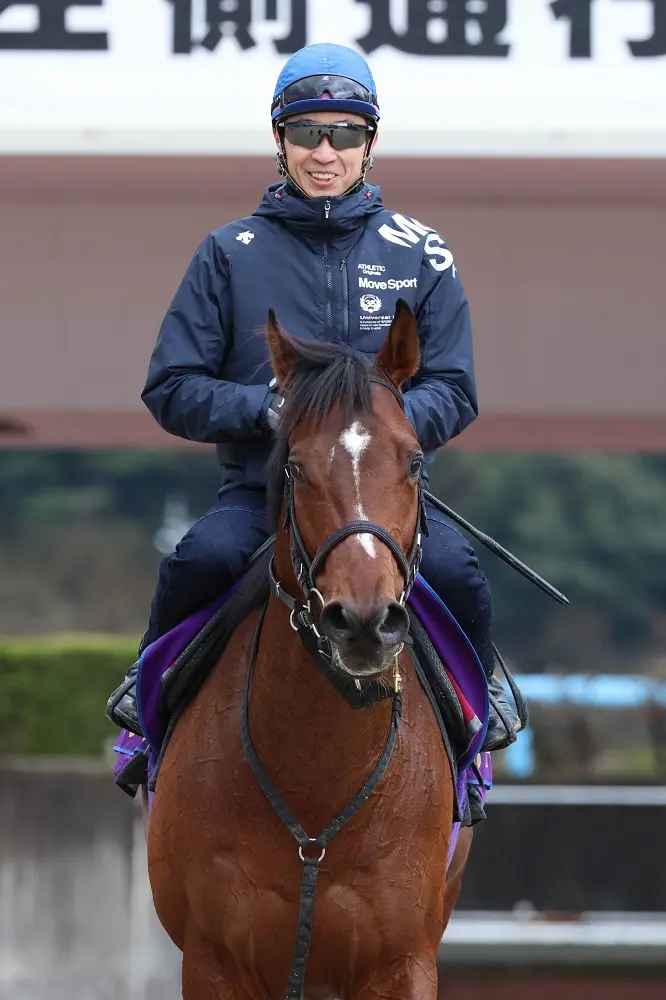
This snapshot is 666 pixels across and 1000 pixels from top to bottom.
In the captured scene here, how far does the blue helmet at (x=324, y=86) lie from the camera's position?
4473 mm

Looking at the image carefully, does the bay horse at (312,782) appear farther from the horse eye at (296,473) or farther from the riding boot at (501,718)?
the riding boot at (501,718)

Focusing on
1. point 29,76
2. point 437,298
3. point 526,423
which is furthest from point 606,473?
point 437,298

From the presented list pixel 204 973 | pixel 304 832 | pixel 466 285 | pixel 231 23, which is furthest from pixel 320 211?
pixel 466 285

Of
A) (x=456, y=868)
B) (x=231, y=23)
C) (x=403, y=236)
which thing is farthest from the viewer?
(x=231, y=23)

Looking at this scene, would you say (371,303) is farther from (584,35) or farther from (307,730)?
(584,35)

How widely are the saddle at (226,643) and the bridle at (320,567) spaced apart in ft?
1.46

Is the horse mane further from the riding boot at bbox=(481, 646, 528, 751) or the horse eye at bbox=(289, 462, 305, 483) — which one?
the riding boot at bbox=(481, 646, 528, 751)

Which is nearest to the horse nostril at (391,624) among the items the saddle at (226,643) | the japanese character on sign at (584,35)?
the saddle at (226,643)

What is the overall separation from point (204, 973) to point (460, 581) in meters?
1.17

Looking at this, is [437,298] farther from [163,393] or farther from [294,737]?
[294,737]

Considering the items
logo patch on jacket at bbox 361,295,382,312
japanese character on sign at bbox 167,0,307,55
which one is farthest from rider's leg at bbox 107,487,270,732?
japanese character on sign at bbox 167,0,307,55

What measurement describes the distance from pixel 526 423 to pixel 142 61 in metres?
2.88

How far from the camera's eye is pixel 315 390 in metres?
3.69

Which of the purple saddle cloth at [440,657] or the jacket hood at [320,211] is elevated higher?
the jacket hood at [320,211]
